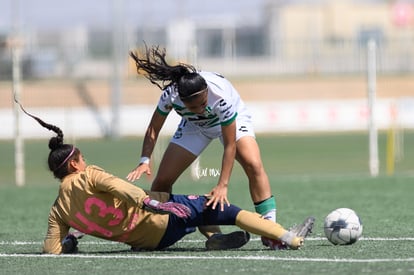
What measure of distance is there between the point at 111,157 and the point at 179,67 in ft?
62.2

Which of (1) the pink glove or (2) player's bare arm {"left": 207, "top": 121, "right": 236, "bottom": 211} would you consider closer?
(1) the pink glove

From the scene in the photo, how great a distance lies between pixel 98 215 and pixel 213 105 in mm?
1369

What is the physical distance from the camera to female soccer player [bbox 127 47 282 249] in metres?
9.09

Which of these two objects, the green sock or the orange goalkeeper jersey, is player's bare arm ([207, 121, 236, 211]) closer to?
the orange goalkeeper jersey

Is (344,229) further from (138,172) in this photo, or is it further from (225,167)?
(138,172)

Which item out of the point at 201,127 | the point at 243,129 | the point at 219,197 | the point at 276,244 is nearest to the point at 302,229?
the point at 276,244

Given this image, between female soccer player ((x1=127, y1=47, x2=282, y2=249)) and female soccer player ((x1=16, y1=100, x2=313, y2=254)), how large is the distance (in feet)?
0.61

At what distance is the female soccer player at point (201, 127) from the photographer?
909cm

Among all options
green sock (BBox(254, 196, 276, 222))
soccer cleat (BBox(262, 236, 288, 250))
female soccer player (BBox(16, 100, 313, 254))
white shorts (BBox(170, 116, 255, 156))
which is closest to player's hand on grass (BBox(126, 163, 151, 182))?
female soccer player (BBox(16, 100, 313, 254))

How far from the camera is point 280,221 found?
12.0 m

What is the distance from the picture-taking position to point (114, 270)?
322 inches

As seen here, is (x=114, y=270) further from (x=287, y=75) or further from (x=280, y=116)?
(x=287, y=75)

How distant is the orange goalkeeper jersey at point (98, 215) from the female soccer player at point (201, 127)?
29 centimetres

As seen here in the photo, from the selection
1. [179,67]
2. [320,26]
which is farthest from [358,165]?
[320,26]
